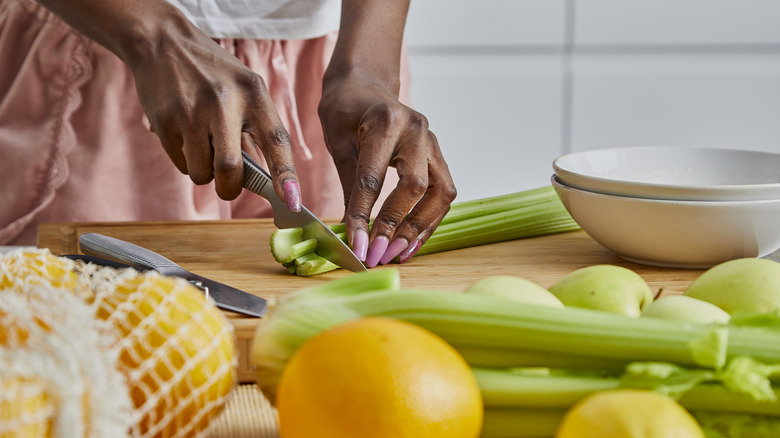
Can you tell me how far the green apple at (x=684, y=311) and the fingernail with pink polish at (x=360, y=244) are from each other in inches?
18.8

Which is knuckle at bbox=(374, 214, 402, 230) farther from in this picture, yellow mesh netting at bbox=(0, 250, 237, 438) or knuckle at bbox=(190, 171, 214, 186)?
yellow mesh netting at bbox=(0, 250, 237, 438)

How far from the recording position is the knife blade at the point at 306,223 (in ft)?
3.34

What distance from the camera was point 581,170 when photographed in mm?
1192

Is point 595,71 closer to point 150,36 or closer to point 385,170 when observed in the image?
point 385,170

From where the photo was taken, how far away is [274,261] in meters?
1.13

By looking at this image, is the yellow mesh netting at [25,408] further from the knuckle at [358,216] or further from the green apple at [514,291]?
the knuckle at [358,216]

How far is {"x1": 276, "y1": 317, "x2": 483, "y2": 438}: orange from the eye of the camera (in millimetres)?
443

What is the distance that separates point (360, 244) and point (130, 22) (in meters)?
0.41

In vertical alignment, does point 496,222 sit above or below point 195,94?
below

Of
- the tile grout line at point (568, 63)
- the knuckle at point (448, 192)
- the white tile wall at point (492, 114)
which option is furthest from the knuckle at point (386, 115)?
the tile grout line at point (568, 63)

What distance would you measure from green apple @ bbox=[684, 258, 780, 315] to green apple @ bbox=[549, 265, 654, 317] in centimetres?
6

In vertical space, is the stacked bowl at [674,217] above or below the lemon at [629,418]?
below

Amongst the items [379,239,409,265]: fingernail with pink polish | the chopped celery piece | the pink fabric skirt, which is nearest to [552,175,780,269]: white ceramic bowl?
[379,239,409,265]: fingernail with pink polish

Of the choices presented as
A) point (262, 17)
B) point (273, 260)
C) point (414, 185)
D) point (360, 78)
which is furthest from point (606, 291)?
point (262, 17)
